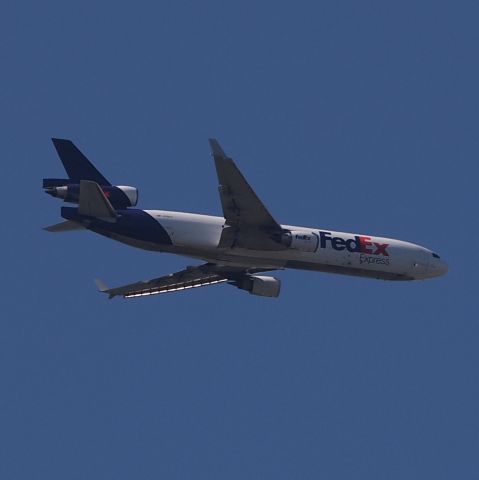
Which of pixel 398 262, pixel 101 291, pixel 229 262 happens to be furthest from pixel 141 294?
pixel 398 262

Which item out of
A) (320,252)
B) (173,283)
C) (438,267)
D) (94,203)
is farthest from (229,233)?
(438,267)

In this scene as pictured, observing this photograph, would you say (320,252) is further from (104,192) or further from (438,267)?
(104,192)

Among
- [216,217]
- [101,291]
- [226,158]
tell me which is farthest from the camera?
[101,291]

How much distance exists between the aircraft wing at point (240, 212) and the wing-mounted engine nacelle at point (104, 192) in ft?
15.0

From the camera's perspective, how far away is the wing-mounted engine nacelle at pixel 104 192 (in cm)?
7031

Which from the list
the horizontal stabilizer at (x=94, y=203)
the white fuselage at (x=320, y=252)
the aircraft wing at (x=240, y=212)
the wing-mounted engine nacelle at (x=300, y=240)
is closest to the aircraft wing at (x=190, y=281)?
the white fuselage at (x=320, y=252)

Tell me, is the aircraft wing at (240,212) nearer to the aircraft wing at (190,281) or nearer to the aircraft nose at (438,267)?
the aircraft wing at (190,281)

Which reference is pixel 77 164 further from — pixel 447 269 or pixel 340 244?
pixel 447 269

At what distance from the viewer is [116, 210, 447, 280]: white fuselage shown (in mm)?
72812

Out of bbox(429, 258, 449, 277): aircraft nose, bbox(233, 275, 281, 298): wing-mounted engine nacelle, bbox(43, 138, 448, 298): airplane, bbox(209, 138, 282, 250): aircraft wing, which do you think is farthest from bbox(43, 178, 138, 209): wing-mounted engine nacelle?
bbox(429, 258, 449, 277): aircraft nose

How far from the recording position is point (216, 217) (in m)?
73.9

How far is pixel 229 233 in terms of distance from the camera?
72.3 meters

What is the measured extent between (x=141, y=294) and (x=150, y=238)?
30.8 ft

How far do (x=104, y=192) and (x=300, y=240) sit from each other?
952cm
